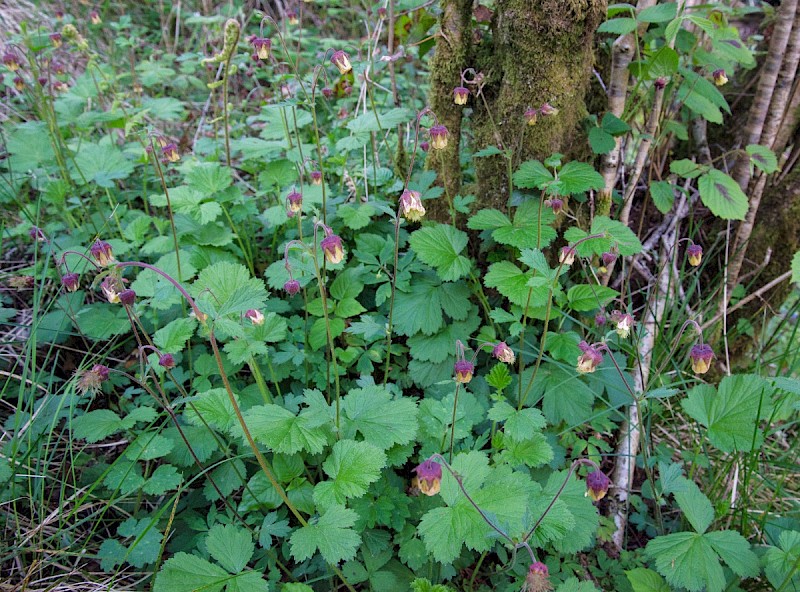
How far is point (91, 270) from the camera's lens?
2.42m

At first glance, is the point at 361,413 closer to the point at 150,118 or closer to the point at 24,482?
the point at 24,482

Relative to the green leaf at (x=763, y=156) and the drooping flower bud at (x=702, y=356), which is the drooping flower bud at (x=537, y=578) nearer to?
the drooping flower bud at (x=702, y=356)

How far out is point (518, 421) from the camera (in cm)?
171

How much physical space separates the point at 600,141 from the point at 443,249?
2.34ft

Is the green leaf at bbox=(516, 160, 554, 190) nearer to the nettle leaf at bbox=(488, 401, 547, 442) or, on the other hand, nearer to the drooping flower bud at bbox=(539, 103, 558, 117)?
the drooping flower bud at bbox=(539, 103, 558, 117)

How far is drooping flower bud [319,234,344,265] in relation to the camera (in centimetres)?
157

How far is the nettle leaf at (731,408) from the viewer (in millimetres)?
1762

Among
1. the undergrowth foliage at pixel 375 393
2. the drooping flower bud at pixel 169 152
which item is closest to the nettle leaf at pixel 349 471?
the undergrowth foliage at pixel 375 393

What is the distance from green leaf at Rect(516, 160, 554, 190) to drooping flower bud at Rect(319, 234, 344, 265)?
0.79 meters

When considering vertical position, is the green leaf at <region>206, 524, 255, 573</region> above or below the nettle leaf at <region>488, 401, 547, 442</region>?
below

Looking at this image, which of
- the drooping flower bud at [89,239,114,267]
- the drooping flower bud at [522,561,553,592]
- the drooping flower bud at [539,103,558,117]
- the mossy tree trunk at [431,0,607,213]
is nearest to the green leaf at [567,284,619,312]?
the mossy tree trunk at [431,0,607,213]

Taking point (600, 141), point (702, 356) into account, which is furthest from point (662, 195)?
point (702, 356)

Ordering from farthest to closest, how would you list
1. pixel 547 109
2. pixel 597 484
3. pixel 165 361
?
pixel 547 109, pixel 165 361, pixel 597 484

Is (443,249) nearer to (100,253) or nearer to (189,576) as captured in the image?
(100,253)
